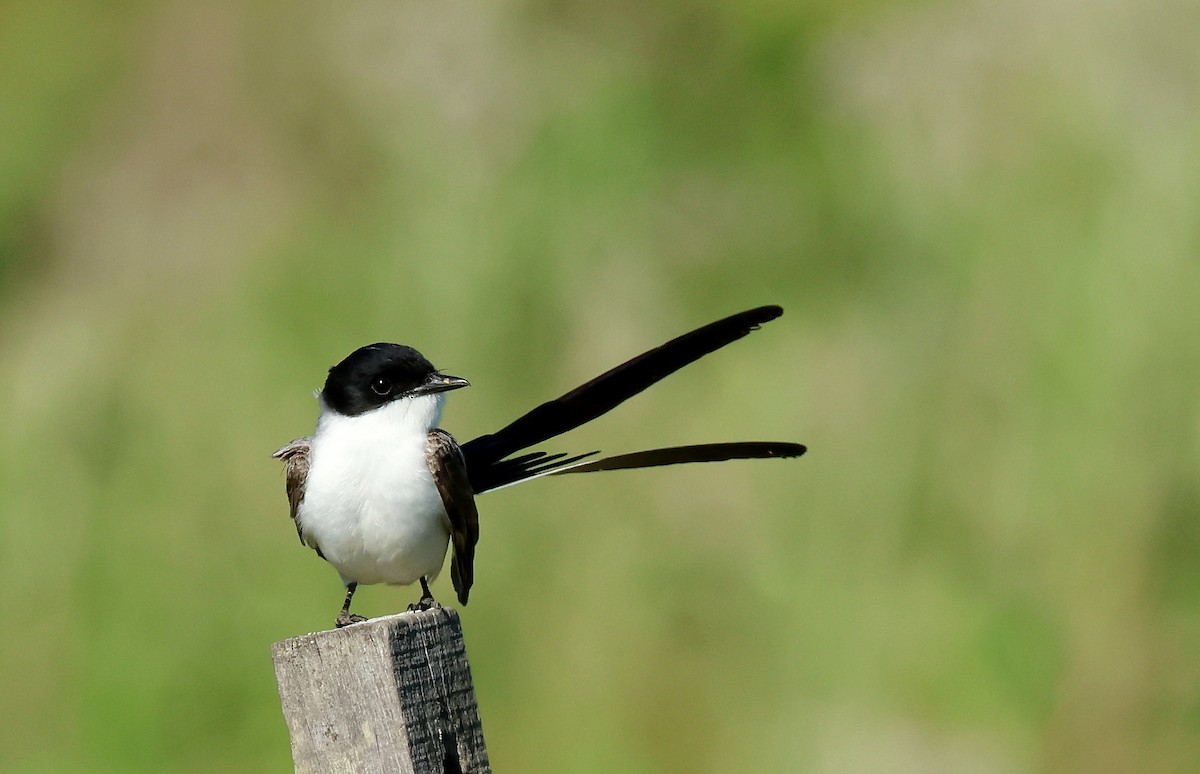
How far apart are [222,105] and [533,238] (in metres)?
2.54

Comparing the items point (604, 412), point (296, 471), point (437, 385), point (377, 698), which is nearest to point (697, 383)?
point (604, 412)

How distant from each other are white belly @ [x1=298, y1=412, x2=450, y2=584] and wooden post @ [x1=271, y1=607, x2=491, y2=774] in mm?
856

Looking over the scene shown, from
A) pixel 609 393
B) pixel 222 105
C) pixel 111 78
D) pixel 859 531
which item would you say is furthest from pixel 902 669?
pixel 111 78

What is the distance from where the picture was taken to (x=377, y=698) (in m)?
2.30

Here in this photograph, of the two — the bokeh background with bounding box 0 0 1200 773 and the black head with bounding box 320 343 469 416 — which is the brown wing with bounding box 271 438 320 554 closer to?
the black head with bounding box 320 343 469 416

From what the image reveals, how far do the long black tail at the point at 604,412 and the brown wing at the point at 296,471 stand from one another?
0.54 m

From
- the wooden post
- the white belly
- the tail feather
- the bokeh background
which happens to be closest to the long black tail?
the tail feather

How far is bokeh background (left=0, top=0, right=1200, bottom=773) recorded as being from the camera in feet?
18.0

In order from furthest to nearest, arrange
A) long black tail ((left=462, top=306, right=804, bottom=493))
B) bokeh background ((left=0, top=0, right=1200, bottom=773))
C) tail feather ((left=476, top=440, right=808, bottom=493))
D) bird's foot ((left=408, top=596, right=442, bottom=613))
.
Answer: bokeh background ((left=0, top=0, right=1200, bottom=773)) → tail feather ((left=476, top=440, right=808, bottom=493)) → long black tail ((left=462, top=306, right=804, bottom=493)) → bird's foot ((left=408, top=596, right=442, bottom=613))

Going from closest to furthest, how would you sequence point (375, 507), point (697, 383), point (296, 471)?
point (375, 507) → point (296, 471) → point (697, 383)

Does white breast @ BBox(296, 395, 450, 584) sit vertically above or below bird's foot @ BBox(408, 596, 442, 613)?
above

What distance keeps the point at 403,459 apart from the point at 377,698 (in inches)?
41.6

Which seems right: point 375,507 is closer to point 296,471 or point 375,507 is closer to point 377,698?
point 296,471

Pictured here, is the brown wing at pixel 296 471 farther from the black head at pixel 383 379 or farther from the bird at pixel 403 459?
the black head at pixel 383 379
